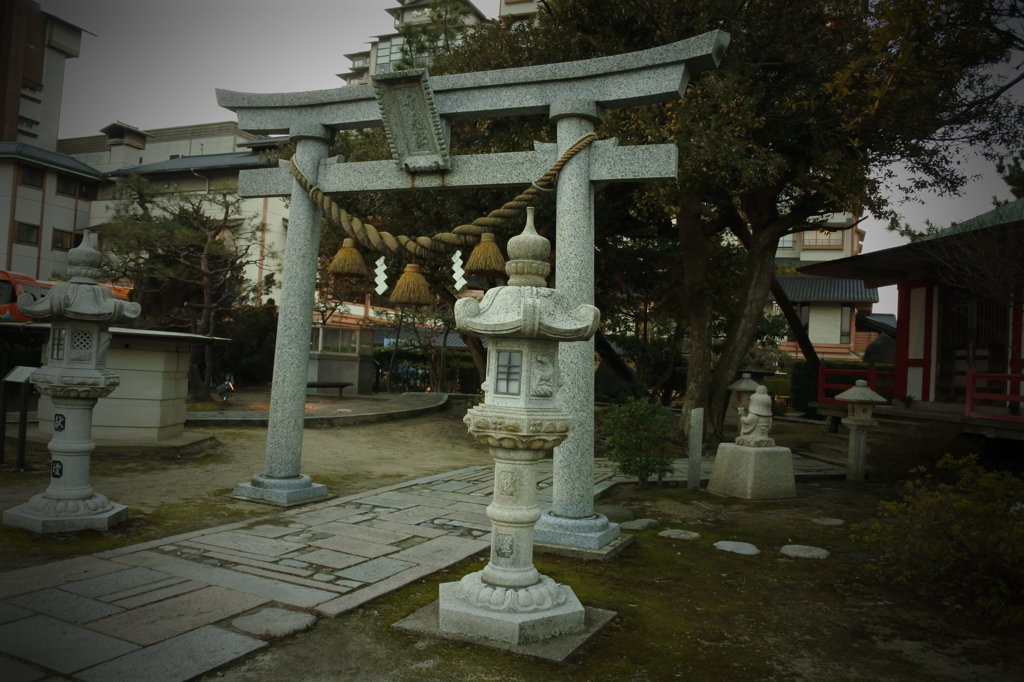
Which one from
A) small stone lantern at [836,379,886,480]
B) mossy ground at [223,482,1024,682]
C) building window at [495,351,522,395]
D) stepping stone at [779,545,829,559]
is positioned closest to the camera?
mossy ground at [223,482,1024,682]

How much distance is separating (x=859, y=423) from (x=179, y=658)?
405 inches

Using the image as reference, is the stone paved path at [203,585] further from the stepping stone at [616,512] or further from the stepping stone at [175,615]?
the stepping stone at [616,512]

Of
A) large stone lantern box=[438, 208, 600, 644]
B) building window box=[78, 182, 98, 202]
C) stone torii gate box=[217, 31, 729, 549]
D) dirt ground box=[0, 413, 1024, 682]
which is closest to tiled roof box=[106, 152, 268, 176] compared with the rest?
building window box=[78, 182, 98, 202]

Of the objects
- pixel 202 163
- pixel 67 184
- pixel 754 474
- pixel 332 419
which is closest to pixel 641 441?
pixel 754 474

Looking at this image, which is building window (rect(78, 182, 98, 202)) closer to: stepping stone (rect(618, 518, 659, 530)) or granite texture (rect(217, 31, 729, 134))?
granite texture (rect(217, 31, 729, 134))

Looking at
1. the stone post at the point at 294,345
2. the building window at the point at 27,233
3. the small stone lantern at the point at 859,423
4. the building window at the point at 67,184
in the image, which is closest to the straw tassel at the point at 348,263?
the stone post at the point at 294,345

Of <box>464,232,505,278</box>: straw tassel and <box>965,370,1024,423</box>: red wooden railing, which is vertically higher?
<box>464,232,505,278</box>: straw tassel

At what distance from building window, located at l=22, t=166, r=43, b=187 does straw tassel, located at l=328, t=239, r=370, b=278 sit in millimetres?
15264

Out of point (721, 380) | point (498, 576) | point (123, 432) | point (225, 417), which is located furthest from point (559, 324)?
point (225, 417)

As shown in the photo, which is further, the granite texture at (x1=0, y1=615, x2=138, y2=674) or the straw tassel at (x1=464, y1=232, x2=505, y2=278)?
the straw tassel at (x1=464, y1=232, x2=505, y2=278)

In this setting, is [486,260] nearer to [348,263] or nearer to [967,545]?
[348,263]

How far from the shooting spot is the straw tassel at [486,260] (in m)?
6.42

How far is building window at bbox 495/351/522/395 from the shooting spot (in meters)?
4.09

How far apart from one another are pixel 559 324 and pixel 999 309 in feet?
40.4
